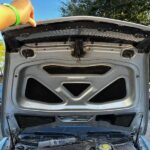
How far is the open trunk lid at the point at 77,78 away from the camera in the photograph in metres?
4.26

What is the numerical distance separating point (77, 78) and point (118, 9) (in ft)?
52.8

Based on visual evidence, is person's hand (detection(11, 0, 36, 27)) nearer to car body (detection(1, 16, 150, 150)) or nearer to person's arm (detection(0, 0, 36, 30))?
person's arm (detection(0, 0, 36, 30))

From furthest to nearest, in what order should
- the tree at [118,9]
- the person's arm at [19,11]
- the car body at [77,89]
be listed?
the tree at [118,9]
the car body at [77,89]
the person's arm at [19,11]

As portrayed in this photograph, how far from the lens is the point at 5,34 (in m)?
3.93

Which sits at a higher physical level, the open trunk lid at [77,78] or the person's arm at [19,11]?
the person's arm at [19,11]

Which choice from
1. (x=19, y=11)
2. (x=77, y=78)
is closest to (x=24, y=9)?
(x=19, y=11)

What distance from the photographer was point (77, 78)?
460 cm

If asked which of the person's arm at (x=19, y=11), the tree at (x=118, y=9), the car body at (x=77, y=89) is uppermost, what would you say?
the person's arm at (x=19, y=11)

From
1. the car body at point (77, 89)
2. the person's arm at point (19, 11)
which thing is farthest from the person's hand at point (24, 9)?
the car body at point (77, 89)

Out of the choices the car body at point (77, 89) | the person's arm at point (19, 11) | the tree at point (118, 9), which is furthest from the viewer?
the tree at point (118, 9)

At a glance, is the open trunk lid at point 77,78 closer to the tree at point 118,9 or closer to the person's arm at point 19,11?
the person's arm at point 19,11

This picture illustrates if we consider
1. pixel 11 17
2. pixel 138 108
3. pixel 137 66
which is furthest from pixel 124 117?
pixel 11 17

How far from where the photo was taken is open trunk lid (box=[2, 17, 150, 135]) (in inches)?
168

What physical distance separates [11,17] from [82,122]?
113 inches
